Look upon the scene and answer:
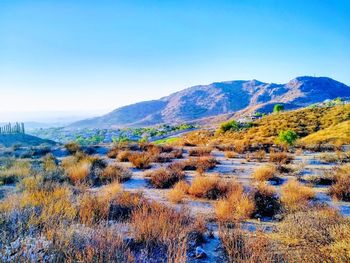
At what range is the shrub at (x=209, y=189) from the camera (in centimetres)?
899

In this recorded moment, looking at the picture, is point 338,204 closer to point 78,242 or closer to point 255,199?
point 255,199

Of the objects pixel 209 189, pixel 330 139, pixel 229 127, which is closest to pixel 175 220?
pixel 209 189

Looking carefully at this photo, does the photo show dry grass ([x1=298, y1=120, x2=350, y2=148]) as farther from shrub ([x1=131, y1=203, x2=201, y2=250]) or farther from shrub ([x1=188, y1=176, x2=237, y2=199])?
shrub ([x1=131, y1=203, x2=201, y2=250])

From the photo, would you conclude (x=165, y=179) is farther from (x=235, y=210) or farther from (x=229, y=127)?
(x=229, y=127)

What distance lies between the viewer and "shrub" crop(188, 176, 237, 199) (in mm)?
8992

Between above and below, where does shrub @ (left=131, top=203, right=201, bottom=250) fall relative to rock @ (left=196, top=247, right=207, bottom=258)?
above

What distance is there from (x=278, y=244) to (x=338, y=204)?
159 inches

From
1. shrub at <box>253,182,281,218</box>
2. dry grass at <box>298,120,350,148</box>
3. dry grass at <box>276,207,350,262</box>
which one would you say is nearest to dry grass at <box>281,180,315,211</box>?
shrub at <box>253,182,281,218</box>

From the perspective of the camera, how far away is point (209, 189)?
912 centimetres

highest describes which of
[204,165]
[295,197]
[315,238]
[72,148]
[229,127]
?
[315,238]

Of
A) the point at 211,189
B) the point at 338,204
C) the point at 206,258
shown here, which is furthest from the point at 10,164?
the point at 338,204

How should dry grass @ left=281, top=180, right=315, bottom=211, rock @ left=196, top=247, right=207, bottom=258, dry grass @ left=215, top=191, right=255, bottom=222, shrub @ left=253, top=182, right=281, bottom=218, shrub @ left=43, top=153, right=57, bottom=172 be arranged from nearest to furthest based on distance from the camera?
rock @ left=196, top=247, right=207, bottom=258, dry grass @ left=215, top=191, right=255, bottom=222, dry grass @ left=281, top=180, right=315, bottom=211, shrub @ left=253, top=182, right=281, bottom=218, shrub @ left=43, top=153, right=57, bottom=172

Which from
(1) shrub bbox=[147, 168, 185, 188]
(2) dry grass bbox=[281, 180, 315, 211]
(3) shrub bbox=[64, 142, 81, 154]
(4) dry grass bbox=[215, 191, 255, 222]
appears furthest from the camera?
(3) shrub bbox=[64, 142, 81, 154]

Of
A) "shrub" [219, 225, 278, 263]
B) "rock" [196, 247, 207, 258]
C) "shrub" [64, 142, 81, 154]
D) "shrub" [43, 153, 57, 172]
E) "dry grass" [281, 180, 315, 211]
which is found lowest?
"shrub" [64, 142, 81, 154]
